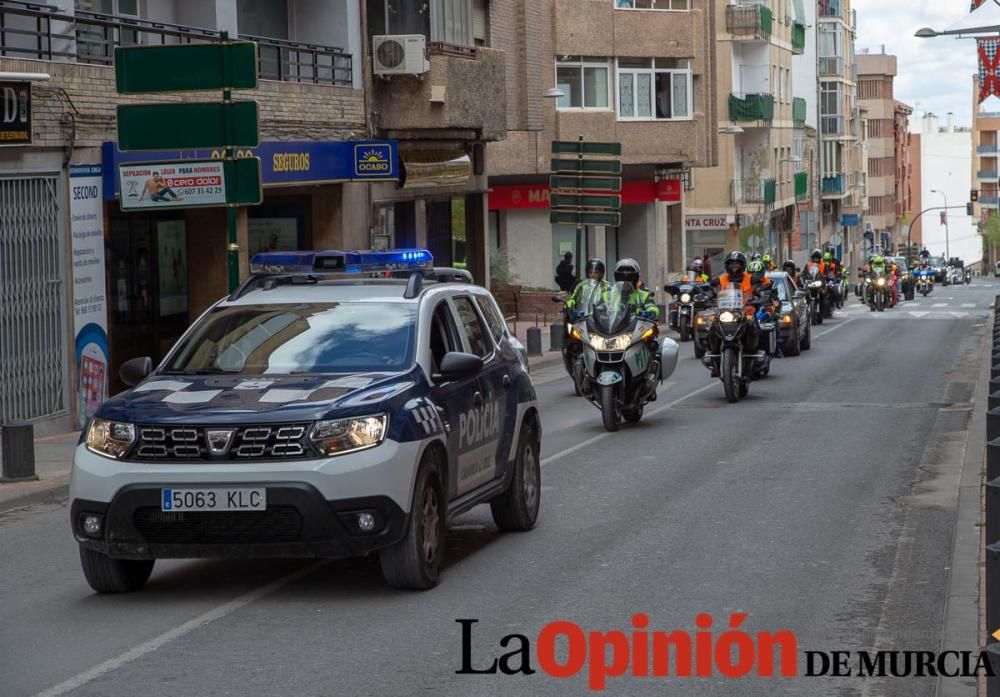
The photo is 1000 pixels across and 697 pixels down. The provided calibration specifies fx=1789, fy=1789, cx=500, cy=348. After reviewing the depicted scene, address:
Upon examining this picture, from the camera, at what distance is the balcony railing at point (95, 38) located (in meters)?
19.7

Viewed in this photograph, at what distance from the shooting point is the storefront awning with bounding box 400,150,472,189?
32.8 m

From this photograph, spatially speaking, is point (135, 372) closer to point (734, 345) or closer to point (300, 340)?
point (300, 340)

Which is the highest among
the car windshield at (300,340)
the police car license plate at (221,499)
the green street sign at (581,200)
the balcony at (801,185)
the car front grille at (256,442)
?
the balcony at (801,185)

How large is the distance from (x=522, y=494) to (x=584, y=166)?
25.5 m

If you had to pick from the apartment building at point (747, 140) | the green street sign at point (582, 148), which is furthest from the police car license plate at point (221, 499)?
the apartment building at point (747, 140)

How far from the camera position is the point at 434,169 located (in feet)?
112

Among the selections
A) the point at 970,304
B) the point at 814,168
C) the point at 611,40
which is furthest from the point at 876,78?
the point at 611,40

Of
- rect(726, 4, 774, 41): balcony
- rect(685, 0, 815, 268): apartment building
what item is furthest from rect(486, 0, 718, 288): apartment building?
rect(726, 4, 774, 41): balcony

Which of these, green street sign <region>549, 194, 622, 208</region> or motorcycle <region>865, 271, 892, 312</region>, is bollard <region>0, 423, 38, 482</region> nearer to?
green street sign <region>549, 194, 622, 208</region>

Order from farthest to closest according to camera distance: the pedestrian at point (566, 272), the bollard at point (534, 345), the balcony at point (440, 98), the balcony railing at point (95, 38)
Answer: the pedestrian at point (566, 272) < the bollard at point (534, 345) < the balcony at point (440, 98) < the balcony railing at point (95, 38)

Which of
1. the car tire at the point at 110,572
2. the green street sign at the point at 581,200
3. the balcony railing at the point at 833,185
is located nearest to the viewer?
the car tire at the point at 110,572

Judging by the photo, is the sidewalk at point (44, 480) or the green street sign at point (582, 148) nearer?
the sidewalk at point (44, 480)

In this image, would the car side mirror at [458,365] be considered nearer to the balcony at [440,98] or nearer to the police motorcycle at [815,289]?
the balcony at [440,98]

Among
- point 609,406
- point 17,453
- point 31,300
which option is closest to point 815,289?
point 609,406
